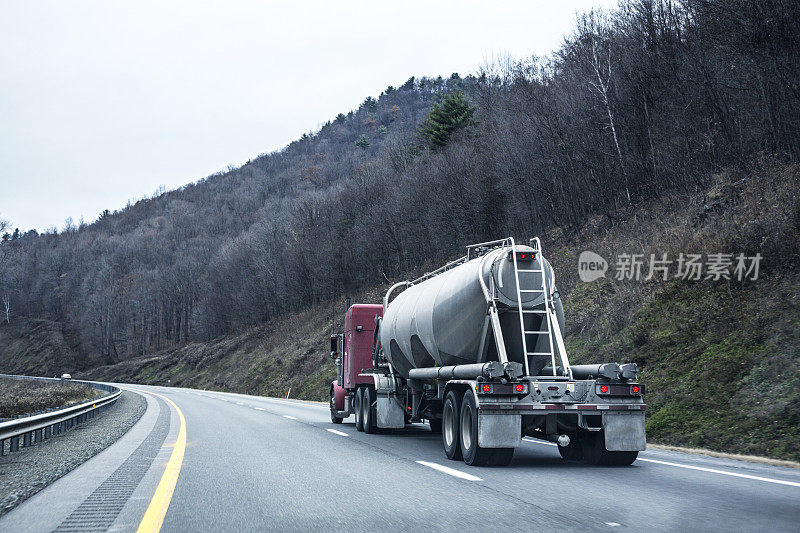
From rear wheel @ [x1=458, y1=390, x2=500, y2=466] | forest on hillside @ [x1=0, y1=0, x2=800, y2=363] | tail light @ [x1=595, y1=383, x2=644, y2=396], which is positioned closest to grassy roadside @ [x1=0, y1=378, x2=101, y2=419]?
rear wheel @ [x1=458, y1=390, x2=500, y2=466]

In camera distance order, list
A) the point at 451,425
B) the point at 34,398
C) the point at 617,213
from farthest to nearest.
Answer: the point at 34,398, the point at 617,213, the point at 451,425

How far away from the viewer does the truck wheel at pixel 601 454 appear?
10.5 meters

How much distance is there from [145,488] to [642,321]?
1567 centimetres

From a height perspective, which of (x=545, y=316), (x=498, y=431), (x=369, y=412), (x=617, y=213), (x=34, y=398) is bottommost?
(x=34, y=398)

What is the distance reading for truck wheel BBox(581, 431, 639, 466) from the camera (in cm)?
1052

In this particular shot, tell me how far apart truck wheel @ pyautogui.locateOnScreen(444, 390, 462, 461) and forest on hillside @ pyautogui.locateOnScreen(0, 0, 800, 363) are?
1585 centimetres

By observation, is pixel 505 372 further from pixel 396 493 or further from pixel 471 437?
pixel 396 493

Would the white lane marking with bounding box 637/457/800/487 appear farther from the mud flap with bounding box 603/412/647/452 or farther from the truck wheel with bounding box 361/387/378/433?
the truck wheel with bounding box 361/387/378/433

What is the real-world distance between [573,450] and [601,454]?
0.82m

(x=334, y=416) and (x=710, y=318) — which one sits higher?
(x=710, y=318)

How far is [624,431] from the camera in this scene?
10.2 m

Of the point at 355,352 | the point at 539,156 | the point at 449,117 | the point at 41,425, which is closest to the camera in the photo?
the point at 41,425

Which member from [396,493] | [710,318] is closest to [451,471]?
[396,493]

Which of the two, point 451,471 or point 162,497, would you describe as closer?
point 162,497
